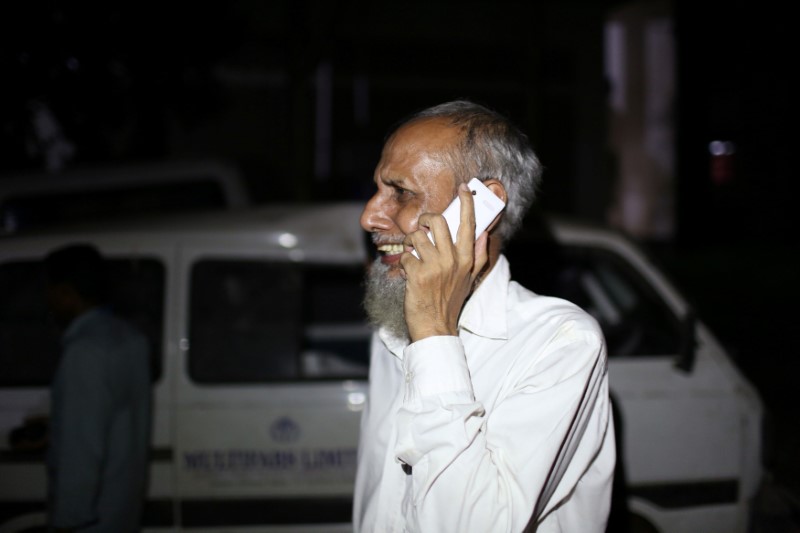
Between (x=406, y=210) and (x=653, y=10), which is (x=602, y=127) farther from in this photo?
(x=406, y=210)

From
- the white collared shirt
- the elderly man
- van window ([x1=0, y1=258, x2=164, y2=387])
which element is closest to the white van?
van window ([x1=0, y1=258, x2=164, y2=387])

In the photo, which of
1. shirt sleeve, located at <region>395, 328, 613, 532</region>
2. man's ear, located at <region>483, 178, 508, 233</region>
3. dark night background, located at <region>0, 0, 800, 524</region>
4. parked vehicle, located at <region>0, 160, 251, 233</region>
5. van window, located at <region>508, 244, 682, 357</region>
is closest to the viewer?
shirt sleeve, located at <region>395, 328, 613, 532</region>

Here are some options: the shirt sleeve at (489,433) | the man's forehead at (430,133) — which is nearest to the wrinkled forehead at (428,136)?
the man's forehead at (430,133)

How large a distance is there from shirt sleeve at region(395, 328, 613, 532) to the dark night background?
3.02ft

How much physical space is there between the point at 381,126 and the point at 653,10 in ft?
63.0

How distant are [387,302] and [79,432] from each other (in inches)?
57.8

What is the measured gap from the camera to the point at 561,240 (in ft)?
11.3

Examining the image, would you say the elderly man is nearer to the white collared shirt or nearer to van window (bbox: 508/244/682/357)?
the white collared shirt

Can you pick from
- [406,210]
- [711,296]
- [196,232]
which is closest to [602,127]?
[711,296]

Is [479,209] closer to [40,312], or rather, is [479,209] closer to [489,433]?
[489,433]

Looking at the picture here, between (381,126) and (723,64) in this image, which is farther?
(723,64)

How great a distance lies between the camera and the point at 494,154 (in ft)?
5.40

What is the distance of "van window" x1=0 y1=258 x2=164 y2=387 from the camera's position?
3.10m

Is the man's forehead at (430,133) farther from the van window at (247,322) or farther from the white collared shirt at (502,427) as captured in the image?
the van window at (247,322)
